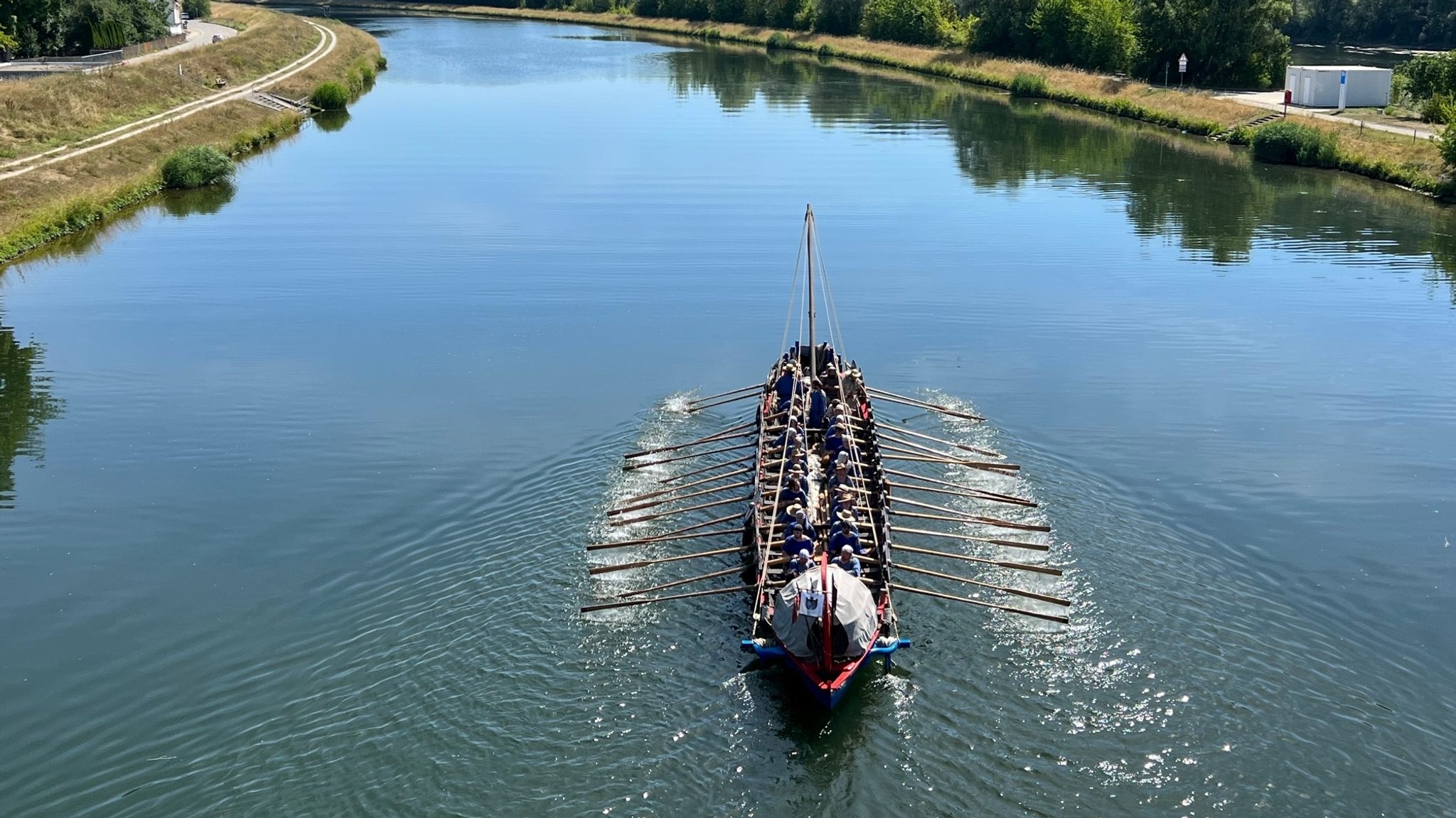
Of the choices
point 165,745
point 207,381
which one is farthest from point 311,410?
point 165,745

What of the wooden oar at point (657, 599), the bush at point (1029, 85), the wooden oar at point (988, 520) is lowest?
the wooden oar at point (657, 599)

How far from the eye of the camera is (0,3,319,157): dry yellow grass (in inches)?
2276

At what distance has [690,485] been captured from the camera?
84.1 feet

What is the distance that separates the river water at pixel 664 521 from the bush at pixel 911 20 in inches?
2204

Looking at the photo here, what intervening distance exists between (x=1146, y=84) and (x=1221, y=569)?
221 feet

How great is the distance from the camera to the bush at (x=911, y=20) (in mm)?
107500

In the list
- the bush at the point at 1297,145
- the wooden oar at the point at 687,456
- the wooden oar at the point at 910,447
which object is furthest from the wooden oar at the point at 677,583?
the bush at the point at 1297,145

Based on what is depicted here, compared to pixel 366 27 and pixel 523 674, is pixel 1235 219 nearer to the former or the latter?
pixel 523 674

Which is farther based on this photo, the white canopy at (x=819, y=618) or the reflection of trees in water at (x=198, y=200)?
the reflection of trees in water at (x=198, y=200)

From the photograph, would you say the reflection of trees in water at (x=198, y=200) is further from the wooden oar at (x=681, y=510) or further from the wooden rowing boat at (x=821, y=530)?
the wooden oar at (x=681, y=510)

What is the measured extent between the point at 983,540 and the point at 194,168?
47126mm

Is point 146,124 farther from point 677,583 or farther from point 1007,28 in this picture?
point 1007,28

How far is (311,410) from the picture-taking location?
102ft

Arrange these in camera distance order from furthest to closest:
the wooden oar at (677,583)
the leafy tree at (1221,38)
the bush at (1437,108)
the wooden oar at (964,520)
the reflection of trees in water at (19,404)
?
the leafy tree at (1221,38) → the bush at (1437,108) → the reflection of trees in water at (19,404) → the wooden oar at (964,520) → the wooden oar at (677,583)
